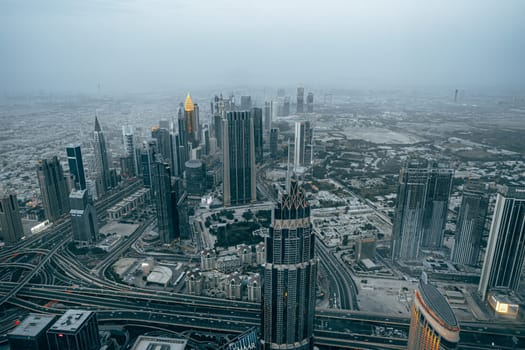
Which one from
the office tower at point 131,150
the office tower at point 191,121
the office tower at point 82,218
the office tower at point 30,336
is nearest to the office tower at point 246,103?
the office tower at point 191,121

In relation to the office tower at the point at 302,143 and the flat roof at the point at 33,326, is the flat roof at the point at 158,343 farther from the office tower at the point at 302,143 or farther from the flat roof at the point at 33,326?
the office tower at the point at 302,143

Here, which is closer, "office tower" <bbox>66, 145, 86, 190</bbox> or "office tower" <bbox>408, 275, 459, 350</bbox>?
"office tower" <bbox>408, 275, 459, 350</bbox>

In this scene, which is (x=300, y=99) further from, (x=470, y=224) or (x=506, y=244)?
(x=506, y=244)

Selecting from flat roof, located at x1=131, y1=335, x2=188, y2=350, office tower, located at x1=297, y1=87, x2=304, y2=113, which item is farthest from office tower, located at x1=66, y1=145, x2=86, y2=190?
office tower, located at x1=297, y1=87, x2=304, y2=113

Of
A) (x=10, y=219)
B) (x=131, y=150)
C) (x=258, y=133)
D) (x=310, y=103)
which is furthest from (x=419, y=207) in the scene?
(x=131, y=150)

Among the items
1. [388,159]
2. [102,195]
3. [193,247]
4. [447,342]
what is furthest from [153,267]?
[388,159]

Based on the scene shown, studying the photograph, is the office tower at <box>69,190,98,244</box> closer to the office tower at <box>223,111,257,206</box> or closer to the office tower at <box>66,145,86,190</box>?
the office tower at <box>66,145,86,190</box>

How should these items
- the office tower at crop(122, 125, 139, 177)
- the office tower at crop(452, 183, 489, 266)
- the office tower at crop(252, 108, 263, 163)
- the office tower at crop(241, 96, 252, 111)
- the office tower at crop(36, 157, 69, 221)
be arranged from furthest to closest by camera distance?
1. the office tower at crop(241, 96, 252, 111)
2. the office tower at crop(252, 108, 263, 163)
3. the office tower at crop(122, 125, 139, 177)
4. the office tower at crop(36, 157, 69, 221)
5. the office tower at crop(452, 183, 489, 266)
